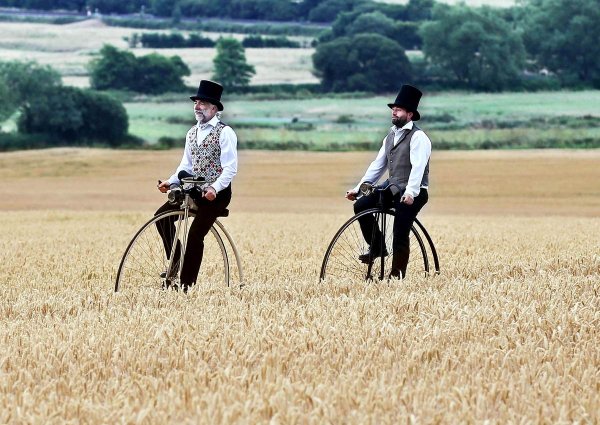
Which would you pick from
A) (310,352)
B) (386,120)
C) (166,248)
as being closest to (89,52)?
(386,120)

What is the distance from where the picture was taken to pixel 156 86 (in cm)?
4306

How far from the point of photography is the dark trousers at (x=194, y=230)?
9242mm

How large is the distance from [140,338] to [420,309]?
2023 mm

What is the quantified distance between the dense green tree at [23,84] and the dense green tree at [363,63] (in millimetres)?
9053

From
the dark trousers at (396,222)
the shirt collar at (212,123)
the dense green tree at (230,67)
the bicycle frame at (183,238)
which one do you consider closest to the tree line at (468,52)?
the dense green tree at (230,67)

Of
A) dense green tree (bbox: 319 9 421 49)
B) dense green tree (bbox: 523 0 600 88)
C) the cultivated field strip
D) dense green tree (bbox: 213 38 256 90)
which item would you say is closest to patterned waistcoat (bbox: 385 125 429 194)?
the cultivated field strip

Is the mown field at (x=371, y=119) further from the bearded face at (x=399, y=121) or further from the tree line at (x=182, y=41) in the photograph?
the bearded face at (x=399, y=121)

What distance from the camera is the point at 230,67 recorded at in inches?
1667

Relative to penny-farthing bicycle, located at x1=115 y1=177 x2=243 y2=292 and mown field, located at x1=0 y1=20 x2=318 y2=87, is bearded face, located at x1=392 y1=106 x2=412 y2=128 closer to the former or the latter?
penny-farthing bicycle, located at x1=115 y1=177 x2=243 y2=292

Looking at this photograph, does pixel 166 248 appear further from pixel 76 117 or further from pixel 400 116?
pixel 76 117

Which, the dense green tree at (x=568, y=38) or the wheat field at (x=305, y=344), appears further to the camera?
the dense green tree at (x=568, y=38)

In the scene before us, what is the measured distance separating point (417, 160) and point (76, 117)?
31.6 m

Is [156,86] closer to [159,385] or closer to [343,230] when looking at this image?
[343,230]

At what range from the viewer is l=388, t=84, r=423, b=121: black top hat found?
941cm
